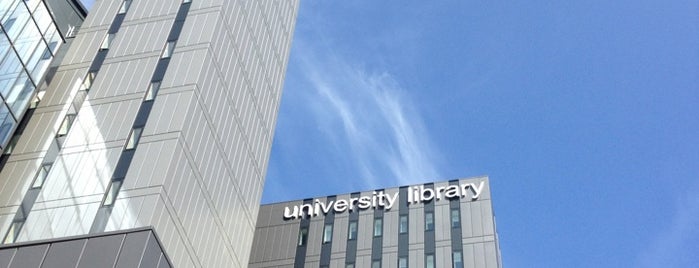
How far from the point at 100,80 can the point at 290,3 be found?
29.7 m

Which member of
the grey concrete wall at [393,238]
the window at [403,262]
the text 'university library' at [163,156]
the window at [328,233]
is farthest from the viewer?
the window at [328,233]

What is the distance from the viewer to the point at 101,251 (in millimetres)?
30000

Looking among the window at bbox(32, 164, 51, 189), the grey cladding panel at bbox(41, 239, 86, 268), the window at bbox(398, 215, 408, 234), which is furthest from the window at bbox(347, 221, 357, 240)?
the grey cladding panel at bbox(41, 239, 86, 268)

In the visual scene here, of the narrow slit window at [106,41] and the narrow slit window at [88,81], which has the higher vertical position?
the narrow slit window at [106,41]

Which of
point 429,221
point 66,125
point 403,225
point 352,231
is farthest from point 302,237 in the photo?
point 66,125

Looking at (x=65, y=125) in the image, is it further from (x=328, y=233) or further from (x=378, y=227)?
(x=378, y=227)

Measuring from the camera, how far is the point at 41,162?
45.3 m

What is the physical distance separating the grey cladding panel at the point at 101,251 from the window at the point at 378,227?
38096mm

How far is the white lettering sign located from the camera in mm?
67500

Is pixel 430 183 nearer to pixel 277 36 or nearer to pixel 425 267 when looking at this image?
pixel 425 267

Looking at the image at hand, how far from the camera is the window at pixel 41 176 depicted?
4366 centimetres

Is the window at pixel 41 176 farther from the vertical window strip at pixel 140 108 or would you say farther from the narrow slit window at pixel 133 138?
the narrow slit window at pixel 133 138

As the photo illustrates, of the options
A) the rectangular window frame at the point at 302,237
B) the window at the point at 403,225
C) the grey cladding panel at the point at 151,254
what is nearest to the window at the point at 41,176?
the grey cladding panel at the point at 151,254

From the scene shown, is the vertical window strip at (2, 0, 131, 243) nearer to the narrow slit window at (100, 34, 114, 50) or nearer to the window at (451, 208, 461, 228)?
the narrow slit window at (100, 34, 114, 50)
